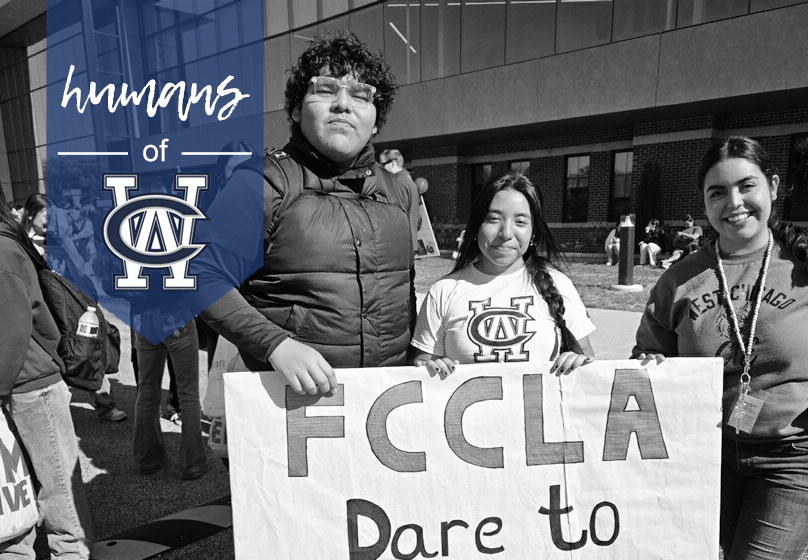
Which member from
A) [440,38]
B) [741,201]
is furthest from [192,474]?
[440,38]

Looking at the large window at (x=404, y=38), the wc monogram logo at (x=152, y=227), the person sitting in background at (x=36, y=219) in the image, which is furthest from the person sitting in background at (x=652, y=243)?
the person sitting in background at (x=36, y=219)

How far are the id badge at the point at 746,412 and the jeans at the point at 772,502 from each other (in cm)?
10

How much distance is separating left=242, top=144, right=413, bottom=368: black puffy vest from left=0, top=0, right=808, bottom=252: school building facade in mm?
13329

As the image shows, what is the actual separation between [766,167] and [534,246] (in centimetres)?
81

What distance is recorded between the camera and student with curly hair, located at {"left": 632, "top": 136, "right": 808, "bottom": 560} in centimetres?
169

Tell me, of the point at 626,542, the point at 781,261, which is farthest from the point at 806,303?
the point at 626,542

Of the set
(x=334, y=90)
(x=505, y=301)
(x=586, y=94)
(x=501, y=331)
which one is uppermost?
(x=586, y=94)

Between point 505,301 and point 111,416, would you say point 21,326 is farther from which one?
point 111,416

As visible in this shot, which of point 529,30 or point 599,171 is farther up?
point 529,30

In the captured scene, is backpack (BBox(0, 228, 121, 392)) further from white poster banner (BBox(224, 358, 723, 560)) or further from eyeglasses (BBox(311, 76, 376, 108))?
eyeglasses (BBox(311, 76, 376, 108))

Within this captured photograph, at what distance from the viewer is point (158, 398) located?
3621 mm

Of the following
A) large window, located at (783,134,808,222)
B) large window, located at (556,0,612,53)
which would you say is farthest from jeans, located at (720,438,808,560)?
large window, located at (556,0,612,53)

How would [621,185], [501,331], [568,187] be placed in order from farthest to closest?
[568,187]
[621,185]
[501,331]
